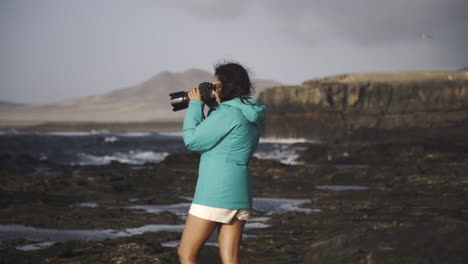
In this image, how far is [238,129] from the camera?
343 cm

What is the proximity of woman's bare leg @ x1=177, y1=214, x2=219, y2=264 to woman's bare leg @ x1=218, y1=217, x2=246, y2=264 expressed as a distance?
92mm

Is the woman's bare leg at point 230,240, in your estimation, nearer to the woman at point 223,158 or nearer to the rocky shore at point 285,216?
the woman at point 223,158

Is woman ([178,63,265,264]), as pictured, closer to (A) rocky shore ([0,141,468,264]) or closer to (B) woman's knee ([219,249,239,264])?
(B) woman's knee ([219,249,239,264])

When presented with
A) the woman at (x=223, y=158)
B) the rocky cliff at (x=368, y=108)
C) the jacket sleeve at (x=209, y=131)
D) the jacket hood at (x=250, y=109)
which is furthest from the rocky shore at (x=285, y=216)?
the rocky cliff at (x=368, y=108)

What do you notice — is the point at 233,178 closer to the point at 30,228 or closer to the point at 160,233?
the point at 160,233

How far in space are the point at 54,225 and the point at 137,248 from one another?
3232 mm

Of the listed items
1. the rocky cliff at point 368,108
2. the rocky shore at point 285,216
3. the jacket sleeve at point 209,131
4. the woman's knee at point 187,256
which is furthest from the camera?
the rocky cliff at point 368,108

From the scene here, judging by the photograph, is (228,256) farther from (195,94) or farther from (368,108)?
(368,108)

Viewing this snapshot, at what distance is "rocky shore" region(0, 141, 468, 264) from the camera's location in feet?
17.6

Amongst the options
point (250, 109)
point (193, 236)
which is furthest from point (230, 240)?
point (250, 109)

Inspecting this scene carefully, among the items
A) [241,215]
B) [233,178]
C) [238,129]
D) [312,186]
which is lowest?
[312,186]

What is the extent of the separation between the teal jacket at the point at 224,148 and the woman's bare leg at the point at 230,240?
17cm

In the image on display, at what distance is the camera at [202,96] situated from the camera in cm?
353

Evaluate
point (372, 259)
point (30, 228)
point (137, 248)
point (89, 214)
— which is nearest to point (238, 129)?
point (372, 259)
